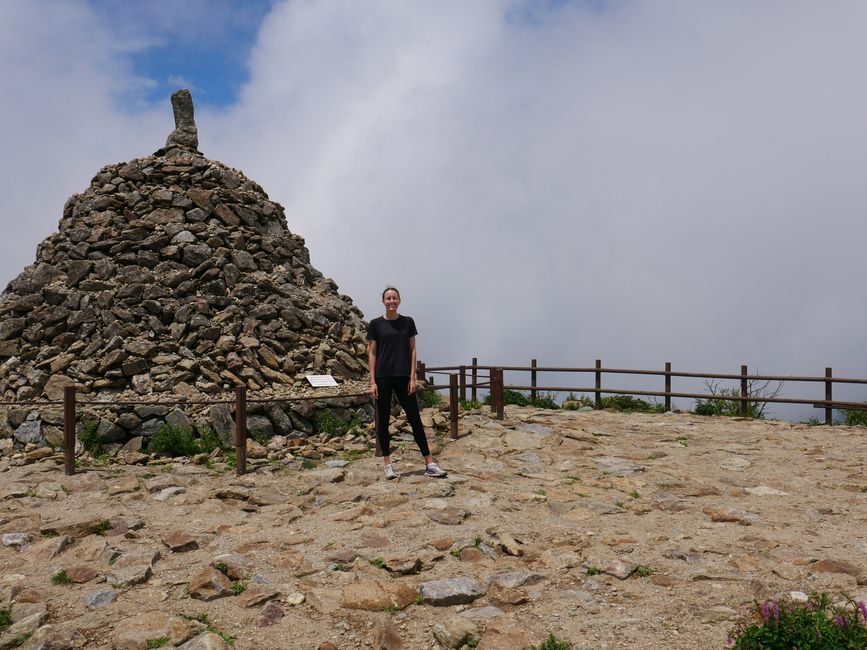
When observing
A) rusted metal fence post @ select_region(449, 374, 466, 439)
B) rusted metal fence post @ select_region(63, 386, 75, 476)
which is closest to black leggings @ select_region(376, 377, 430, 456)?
rusted metal fence post @ select_region(449, 374, 466, 439)

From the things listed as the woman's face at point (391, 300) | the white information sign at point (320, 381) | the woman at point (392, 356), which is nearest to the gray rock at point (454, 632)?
the woman at point (392, 356)

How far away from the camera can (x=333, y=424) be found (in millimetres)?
10273

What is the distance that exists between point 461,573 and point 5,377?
984 centimetres

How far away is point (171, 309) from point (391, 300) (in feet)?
18.8

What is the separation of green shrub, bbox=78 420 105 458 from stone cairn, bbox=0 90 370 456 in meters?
0.11

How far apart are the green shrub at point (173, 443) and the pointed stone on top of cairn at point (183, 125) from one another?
7354 millimetres

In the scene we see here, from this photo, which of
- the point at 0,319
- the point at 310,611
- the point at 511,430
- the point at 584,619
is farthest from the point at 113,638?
the point at 0,319

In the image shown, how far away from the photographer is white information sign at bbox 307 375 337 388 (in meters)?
10.7

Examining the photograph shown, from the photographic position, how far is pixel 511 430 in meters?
10.9

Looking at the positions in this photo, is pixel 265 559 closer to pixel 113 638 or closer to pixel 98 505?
pixel 113 638

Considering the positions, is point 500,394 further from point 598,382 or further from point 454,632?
point 454,632

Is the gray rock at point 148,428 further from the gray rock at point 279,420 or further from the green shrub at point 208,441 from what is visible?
the gray rock at point 279,420

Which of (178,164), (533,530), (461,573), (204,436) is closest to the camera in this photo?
(461,573)

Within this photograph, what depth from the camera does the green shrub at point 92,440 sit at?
9.18 metres
